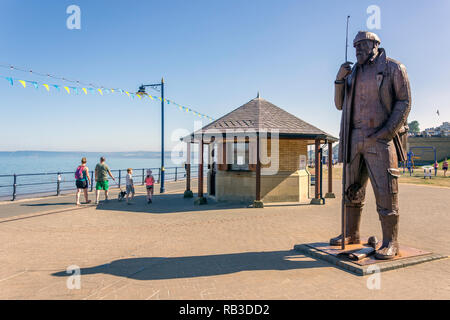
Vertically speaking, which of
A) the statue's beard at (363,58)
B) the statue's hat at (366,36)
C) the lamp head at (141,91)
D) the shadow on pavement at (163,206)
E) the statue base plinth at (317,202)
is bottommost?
the shadow on pavement at (163,206)

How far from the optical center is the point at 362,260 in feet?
14.1

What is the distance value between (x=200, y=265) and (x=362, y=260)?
95.5 inches

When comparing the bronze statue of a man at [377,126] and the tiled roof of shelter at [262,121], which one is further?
the tiled roof of shelter at [262,121]

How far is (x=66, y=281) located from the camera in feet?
13.0

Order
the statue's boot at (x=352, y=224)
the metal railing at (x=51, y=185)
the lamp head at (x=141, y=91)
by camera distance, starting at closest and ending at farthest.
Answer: the statue's boot at (x=352, y=224) < the metal railing at (x=51, y=185) < the lamp head at (x=141, y=91)

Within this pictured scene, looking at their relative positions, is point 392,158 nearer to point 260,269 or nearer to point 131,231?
point 260,269

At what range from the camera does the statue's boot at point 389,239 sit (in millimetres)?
4340

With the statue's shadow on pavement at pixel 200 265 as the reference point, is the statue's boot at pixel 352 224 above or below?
above

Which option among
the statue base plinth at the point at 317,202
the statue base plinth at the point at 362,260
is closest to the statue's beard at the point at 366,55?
the statue base plinth at the point at 362,260

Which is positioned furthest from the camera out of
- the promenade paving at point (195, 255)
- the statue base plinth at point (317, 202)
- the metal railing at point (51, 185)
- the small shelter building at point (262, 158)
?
the metal railing at point (51, 185)

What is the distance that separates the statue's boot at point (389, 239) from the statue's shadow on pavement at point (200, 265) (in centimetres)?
83

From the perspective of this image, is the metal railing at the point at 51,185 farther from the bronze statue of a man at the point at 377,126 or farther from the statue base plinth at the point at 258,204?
the bronze statue of a man at the point at 377,126

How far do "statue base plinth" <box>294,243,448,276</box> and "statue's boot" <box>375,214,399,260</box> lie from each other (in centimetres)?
7
